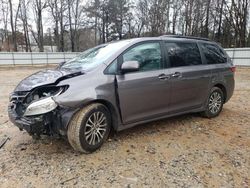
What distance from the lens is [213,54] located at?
4992 millimetres

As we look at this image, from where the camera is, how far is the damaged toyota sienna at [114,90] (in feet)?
9.91

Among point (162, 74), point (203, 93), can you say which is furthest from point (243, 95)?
point (162, 74)

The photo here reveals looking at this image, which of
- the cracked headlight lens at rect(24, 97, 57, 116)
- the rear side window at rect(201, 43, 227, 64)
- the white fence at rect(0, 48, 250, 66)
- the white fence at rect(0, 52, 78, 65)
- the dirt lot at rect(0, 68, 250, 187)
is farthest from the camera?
the white fence at rect(0, 52, 78, 65)

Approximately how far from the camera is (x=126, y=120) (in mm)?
3572

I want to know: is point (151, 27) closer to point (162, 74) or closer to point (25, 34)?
point (25, 34)

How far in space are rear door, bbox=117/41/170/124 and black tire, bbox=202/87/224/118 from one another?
1.28 metres

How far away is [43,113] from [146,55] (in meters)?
1.85

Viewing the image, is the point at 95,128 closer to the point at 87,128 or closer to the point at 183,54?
the point at 87,128

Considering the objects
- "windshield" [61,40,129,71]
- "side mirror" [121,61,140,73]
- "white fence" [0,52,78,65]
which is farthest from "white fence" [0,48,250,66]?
"side mirror" [121,61,140,73]

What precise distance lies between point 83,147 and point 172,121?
6.99ft

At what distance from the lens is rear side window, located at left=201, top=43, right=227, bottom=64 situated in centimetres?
482

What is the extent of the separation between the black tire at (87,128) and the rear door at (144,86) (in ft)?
1.05

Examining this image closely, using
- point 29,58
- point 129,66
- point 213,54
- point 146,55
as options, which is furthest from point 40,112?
point 29,58

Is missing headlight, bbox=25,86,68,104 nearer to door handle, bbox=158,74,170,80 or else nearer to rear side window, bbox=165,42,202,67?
door handle, bbox=158,74,170,80
